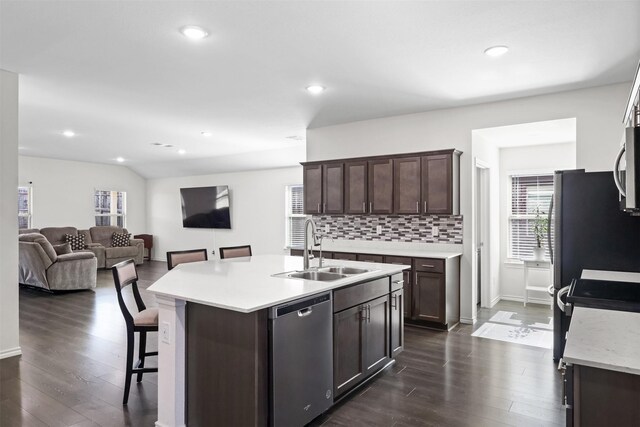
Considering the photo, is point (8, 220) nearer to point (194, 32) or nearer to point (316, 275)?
point (194, 32)

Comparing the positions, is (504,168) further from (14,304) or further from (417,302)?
(14,304)

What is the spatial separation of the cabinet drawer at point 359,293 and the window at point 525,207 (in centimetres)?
375

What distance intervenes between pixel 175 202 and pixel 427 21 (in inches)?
391

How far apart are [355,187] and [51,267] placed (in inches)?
204

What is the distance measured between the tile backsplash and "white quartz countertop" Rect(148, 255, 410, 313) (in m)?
1.81

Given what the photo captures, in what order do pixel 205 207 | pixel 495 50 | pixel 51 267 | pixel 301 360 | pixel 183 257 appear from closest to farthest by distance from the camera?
pixel 301 360
pixel 495 50
pixel 183 257
pixel 51 267
pixel 205 207

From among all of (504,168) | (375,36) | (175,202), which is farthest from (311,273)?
(175,202)

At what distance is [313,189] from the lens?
5.99 metres

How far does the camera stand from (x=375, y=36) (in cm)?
299

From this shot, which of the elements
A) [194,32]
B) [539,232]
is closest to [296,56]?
[194,32]

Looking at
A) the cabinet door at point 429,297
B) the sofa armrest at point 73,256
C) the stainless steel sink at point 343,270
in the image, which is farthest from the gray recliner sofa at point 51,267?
the cabinet door at point 429,297

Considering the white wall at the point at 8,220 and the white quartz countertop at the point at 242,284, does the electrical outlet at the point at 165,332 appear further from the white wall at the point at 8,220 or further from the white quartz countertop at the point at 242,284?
the white wall at the point at 8,220

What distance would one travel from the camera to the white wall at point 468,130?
13.4ft

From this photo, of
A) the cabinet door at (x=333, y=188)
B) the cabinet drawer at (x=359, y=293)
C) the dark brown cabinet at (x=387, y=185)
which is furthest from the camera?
the cabinet door at (x=333, y=188)
